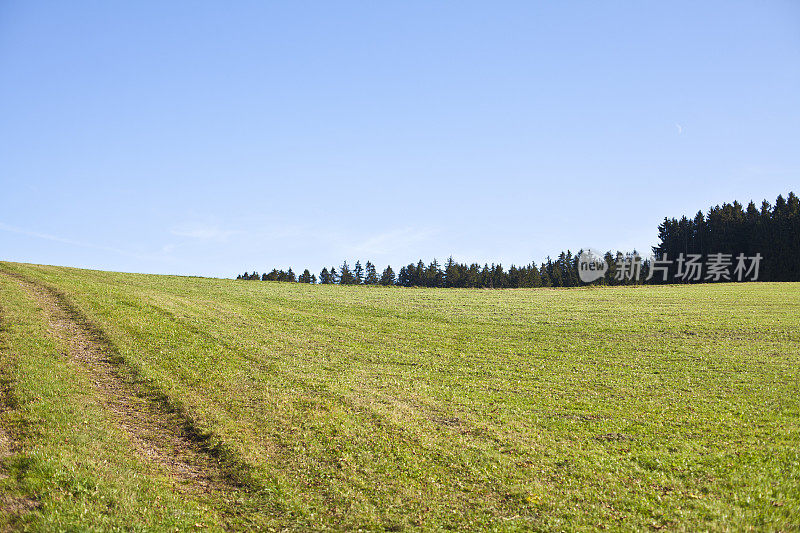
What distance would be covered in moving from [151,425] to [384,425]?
8862mm

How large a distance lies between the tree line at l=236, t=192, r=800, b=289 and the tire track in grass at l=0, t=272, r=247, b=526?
9668 centimetres

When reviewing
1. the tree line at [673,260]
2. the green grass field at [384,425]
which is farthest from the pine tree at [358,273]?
the green grass field at [384,425]

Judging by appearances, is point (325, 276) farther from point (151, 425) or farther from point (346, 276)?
point (151, 425)

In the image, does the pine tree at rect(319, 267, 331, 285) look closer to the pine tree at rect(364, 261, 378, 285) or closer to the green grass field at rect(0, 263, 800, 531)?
the pine tree at rect(364, 261, 378, 285)

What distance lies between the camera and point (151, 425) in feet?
54.6

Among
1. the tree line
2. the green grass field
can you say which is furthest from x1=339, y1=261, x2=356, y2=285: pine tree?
the green grass field

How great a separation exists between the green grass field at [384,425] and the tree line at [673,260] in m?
92.4

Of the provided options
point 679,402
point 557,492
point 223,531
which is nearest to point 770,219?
point 679,402

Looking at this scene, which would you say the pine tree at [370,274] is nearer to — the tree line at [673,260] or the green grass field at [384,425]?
the tree line at [673,260]

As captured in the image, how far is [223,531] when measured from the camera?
37.6 feet

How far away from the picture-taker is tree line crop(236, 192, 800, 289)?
109438mm

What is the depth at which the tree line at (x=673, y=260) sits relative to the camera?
109 meters

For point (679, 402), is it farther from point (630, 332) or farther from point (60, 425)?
point (60, 425)

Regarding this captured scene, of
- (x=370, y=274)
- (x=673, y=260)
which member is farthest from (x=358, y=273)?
(x=673, y=260)
